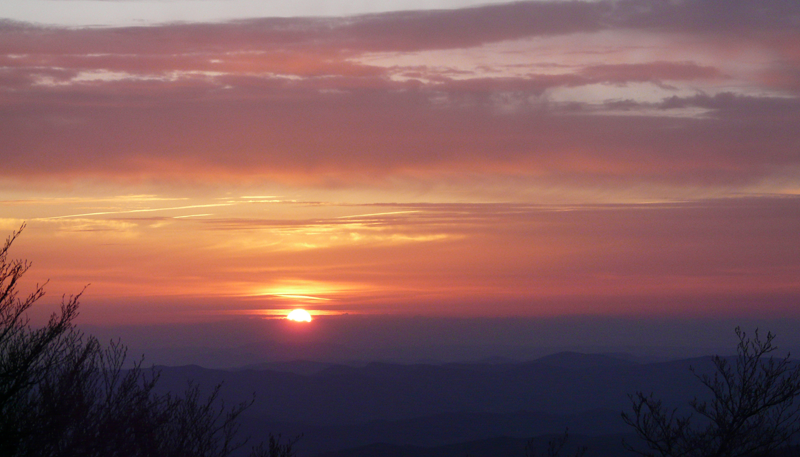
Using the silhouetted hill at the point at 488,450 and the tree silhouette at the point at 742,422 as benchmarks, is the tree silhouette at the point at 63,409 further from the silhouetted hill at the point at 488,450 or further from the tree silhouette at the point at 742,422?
the silhouetted hill at the point at 488,450

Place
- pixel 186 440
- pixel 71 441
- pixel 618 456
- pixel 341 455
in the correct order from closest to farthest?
pixel 71 441, pixel 186 440, pixel 618 456, pixel 341 455

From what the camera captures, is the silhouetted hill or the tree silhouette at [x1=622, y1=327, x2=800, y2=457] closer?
the tree silhouette at [x1=622, y1=327, x2=800, y2=457]

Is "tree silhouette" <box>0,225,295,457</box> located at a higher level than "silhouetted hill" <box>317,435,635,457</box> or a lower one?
lower

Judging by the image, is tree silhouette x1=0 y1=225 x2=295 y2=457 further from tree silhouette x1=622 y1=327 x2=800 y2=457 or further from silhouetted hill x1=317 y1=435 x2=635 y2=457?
silhouetted hill x1=317 y1=435 x2=635 y2=457

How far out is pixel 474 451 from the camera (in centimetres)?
16612

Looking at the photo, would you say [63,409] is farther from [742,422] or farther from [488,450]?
[488,450]

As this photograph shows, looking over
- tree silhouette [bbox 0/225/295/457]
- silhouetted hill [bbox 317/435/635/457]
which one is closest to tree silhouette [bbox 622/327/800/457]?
tree silhouette [bbox 0/225/295/457]

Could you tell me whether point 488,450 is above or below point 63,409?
above

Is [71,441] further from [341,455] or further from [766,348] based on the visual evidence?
[341,455]

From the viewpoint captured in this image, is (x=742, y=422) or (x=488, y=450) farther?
(x=488, y=450)

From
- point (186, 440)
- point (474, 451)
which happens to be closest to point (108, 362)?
point (186, 440)

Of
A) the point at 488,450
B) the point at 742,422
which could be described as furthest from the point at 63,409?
the point at 488,450

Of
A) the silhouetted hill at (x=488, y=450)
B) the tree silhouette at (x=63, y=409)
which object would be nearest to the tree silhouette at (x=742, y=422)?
the tree silhouette at (x=63, y=409)

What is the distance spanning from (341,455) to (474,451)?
3249cm
